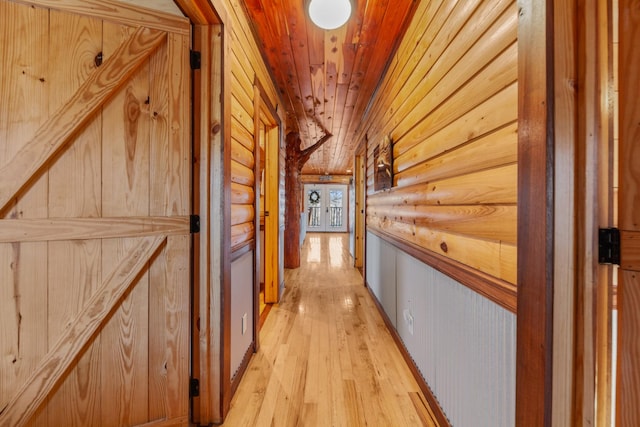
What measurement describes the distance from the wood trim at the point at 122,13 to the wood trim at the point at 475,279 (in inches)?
67.8

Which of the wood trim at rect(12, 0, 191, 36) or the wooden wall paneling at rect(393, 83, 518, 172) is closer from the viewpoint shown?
the wooden wall paneling at rect(393, 83, 518, 172)

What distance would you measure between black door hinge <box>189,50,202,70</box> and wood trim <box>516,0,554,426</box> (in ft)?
4.45

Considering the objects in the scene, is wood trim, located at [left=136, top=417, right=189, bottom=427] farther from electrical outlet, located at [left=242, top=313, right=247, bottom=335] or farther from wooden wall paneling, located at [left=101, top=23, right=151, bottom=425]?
electrical outlet, located at [left=242, top=313, right=247, bottom=335]

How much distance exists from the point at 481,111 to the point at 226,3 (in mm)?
1469

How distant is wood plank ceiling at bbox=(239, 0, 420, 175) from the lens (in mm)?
1723

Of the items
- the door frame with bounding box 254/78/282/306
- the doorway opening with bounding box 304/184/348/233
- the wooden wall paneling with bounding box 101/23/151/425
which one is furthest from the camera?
the doorway opening with bounding box 304/184/348/233

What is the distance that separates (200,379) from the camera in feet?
4.42

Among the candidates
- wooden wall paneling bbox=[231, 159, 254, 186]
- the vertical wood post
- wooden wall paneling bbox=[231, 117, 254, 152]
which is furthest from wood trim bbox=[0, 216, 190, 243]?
the vertical wood post

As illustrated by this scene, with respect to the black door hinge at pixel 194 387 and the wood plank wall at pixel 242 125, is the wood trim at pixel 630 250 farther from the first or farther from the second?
the black door hinge at pixel 194 387

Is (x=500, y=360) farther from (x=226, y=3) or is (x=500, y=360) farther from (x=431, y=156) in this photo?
(x=226, y=3)

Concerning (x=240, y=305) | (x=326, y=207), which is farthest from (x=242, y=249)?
(x=326, y=207)

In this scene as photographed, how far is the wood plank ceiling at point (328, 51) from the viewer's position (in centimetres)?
172

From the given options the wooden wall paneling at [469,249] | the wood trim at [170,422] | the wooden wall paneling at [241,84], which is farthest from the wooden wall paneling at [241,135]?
the wood trim at [170,422]

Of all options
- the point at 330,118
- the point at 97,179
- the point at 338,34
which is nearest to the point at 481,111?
the point at 338,34
